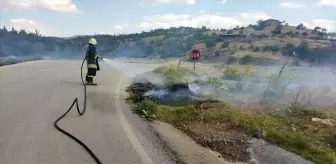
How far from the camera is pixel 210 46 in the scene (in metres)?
47.9

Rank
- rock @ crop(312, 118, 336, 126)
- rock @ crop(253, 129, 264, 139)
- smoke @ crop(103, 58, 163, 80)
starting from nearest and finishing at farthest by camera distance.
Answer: rock @ crop(253, 129, 264, 139) → rock @ crop(312, 118, 336, 126) → smoke @ crop(103, 58, 163, 80)

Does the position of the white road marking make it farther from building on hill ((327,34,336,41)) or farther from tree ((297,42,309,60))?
building on hill ((327,34,336,41))

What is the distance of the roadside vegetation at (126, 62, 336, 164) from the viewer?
7078mm

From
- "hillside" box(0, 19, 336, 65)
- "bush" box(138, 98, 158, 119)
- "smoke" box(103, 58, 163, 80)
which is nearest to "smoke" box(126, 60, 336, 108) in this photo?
"smoke" box(103, 58, 163, 80)

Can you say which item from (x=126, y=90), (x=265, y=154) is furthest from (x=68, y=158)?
(x=126, y=90)

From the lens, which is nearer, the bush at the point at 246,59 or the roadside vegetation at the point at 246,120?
the roadside vegetation at the point at 246,120

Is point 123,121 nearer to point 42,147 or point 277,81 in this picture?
point 42,147

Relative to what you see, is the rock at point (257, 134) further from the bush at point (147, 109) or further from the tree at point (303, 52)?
the tree at point (303, 52)

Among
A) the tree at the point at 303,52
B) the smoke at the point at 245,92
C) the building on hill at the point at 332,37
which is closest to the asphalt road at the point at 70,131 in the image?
the smoke at the point at 245,92

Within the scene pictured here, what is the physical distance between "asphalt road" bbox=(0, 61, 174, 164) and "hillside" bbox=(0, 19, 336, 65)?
25761 millimetres

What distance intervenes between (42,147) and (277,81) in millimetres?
8590

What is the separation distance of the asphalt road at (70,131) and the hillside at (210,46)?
25761 mm

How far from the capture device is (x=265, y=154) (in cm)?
677

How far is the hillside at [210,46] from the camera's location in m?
38.1
